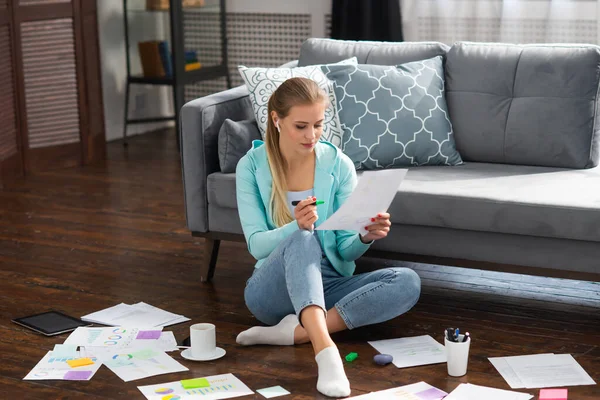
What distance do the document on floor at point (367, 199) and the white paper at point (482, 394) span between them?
1.65 feet

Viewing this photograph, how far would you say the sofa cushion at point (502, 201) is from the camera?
275 centimetres

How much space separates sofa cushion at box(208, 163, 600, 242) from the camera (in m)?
2.75

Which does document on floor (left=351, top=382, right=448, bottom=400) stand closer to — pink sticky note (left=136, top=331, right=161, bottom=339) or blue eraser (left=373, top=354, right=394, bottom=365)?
blue eraser (left=373, top=354, right=394, bottom=365)

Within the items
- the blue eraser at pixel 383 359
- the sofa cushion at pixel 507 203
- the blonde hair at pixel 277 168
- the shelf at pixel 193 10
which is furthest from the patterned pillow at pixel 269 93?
the shelf at pixel 193 10

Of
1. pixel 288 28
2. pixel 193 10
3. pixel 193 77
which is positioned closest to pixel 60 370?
pixel 193 77

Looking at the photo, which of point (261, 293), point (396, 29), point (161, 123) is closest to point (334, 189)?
point (261, 293)

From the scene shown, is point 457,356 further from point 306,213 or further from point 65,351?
point 65,351

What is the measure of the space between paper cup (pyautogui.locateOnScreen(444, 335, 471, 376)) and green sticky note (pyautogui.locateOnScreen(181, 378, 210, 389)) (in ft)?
2.06

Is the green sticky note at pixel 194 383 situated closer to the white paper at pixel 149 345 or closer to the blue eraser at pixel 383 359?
the white paper at pixel 149 345

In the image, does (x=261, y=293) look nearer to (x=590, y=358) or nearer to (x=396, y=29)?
(x=590, y=358)

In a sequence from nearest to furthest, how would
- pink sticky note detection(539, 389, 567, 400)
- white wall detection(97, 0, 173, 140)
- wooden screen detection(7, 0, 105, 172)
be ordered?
1. pink sticky note detection(539, 389, 567, 400)
2. wooden screen detection(7, 0, 105, 172)
3. white wall detection(97, 0, 173, 140)

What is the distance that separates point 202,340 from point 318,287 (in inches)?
14.6

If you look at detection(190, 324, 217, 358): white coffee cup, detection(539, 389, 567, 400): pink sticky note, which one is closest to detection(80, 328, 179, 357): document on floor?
detection(190, 324, 217, 358): white coffee cup

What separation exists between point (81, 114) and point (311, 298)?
3.11 meters
